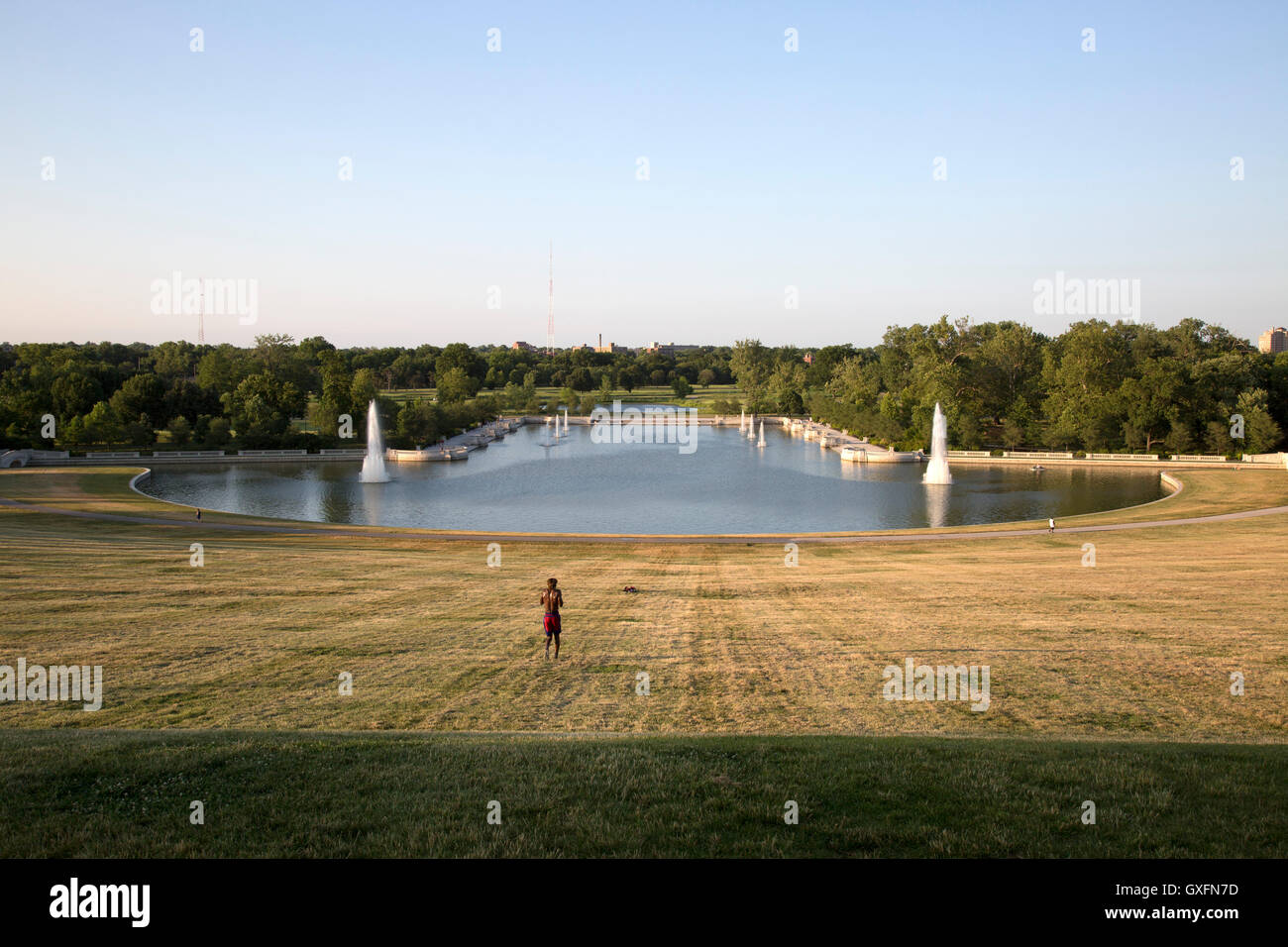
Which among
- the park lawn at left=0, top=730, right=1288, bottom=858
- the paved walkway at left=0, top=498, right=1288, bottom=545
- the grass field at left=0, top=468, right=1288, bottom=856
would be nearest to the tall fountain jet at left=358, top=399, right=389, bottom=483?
the paved walkway at left=0, top=498, right=1288, bottom=545

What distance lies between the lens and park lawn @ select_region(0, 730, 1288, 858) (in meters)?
8.41

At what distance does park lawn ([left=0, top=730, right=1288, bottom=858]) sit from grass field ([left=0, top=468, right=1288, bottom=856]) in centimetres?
5

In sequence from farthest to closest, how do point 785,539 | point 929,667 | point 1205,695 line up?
point 785,539 < point 929,667 < point 1205,695

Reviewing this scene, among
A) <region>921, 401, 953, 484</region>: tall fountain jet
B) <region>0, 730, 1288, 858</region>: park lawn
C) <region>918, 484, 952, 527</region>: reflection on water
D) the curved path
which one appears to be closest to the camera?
<region>0, 730, 1288, 858</region>: park lawn

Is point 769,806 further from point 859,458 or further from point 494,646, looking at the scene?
point 859,458

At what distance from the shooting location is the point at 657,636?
72.6ft

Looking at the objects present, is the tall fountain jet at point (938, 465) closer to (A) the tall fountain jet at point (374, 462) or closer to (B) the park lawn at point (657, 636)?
(B) the park lawn at point (657, 636)

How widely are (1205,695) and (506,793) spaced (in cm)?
1424

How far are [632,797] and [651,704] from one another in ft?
21.5

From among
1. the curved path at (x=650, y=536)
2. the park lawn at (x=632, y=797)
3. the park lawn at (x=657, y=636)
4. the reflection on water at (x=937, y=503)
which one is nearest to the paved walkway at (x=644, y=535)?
the curved path at (x=650, y=536)

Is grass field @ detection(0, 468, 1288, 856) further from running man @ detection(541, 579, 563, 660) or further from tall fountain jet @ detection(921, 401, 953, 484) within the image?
tall fountain jet @ detection(921, 401, 953, 484)

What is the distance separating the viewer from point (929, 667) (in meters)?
18.6

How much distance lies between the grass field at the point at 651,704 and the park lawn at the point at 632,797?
50 mm

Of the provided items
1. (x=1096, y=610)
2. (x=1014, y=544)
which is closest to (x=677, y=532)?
(x=1014, y=544)
